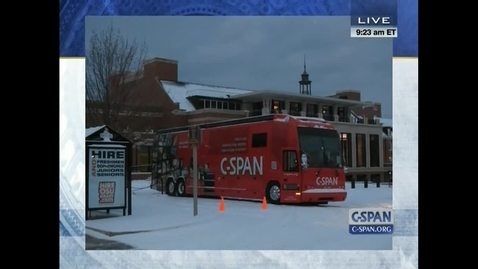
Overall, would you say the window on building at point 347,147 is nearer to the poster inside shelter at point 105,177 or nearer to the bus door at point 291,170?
the bus door at point 291,170

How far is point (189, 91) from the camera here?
14.6 feet

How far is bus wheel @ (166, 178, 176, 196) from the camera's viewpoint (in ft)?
15.6

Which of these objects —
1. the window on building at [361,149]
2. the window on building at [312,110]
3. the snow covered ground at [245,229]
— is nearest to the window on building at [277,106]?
the window on building at [312,110]

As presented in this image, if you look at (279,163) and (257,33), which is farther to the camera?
(279,163)

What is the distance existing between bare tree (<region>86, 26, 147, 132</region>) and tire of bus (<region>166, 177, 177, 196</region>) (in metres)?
0.78

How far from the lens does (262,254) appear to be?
167 inches

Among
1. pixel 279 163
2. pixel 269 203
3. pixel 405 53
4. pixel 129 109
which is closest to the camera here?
pixel 405 53

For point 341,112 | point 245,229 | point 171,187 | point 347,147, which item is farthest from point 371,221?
point 171,187

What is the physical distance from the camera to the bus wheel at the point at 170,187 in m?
4.75

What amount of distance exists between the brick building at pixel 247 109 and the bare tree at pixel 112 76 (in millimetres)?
64

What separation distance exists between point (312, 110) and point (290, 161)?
83 cm

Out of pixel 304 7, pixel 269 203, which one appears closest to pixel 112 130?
pixel 269 203

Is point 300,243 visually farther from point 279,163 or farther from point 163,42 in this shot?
point 163,42

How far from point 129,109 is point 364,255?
241 centimetres
